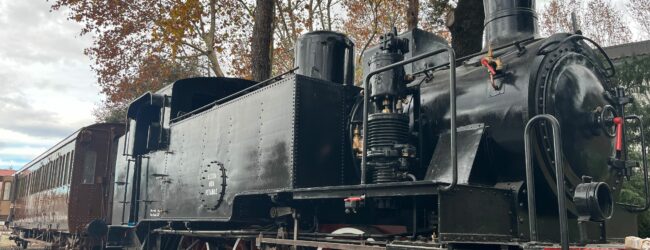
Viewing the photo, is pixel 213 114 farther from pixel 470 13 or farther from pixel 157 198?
pixel 470 13

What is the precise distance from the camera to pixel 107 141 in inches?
510

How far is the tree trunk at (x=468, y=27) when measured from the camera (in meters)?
10.9

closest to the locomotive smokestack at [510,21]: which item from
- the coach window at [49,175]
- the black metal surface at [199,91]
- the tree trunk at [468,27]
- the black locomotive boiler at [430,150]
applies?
the black locomotive boiler at [430,150]

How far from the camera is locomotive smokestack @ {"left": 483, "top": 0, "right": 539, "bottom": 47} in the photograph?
14.8 ft

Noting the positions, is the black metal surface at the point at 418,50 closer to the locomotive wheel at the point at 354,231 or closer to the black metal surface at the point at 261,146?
the black metal surface at the point at 261,146

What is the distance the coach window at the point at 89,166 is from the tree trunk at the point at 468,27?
8.69 meters

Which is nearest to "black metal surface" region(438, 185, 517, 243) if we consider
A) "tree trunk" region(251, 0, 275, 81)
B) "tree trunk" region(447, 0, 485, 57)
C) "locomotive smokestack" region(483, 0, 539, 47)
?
"locomotive smokestack" region(483, 0, 539, 47)

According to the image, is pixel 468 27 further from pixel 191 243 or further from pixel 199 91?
pixel 191 243

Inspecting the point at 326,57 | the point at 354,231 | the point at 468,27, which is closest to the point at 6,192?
the point at 468,27

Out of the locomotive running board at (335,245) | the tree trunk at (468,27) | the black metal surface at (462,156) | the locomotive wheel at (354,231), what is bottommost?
the locomotive running board at (335,245)

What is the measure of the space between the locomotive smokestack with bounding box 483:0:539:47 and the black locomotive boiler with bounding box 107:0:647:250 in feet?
0.04

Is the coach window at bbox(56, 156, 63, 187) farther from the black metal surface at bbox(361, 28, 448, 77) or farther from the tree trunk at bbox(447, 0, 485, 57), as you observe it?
the black metal surface at bbox(361, 28, 448, 77)

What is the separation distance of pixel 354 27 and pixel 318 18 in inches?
160

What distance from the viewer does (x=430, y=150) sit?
14.6 ft
